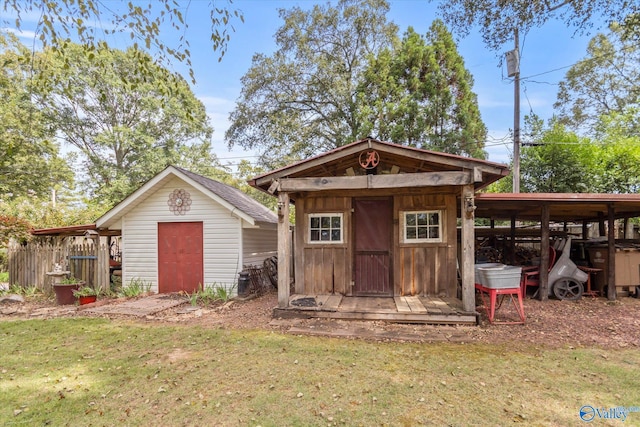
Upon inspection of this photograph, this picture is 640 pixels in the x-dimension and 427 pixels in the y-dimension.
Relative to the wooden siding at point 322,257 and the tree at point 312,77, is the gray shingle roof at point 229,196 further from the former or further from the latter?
the tree at point 312,77

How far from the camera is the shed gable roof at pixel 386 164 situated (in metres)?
5.37

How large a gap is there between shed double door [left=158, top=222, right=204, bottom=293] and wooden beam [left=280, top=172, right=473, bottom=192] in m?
4.07

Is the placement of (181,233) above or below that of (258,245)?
above

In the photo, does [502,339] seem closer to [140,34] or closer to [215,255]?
[140,34]

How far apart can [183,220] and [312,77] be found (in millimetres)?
12391

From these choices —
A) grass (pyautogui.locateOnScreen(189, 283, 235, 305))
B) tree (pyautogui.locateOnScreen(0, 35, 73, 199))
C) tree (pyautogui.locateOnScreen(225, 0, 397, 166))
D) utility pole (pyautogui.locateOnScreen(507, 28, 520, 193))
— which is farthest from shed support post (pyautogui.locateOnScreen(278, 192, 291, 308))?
tree (pyautogui.locateOnScreen(0, 35, 73, 199))

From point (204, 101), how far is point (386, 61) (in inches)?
606

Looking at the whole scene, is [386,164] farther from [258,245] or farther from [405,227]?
[258,245]

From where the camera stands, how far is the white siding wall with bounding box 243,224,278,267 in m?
8.76

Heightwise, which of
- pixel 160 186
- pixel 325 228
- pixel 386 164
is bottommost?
pixel 325 228

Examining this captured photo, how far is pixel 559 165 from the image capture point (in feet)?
40.8

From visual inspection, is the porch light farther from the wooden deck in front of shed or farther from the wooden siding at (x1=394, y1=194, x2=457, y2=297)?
the wooden deck in front of shed

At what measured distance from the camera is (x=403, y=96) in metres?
15.2

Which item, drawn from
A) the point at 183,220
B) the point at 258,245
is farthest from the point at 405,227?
the point at 183,220
